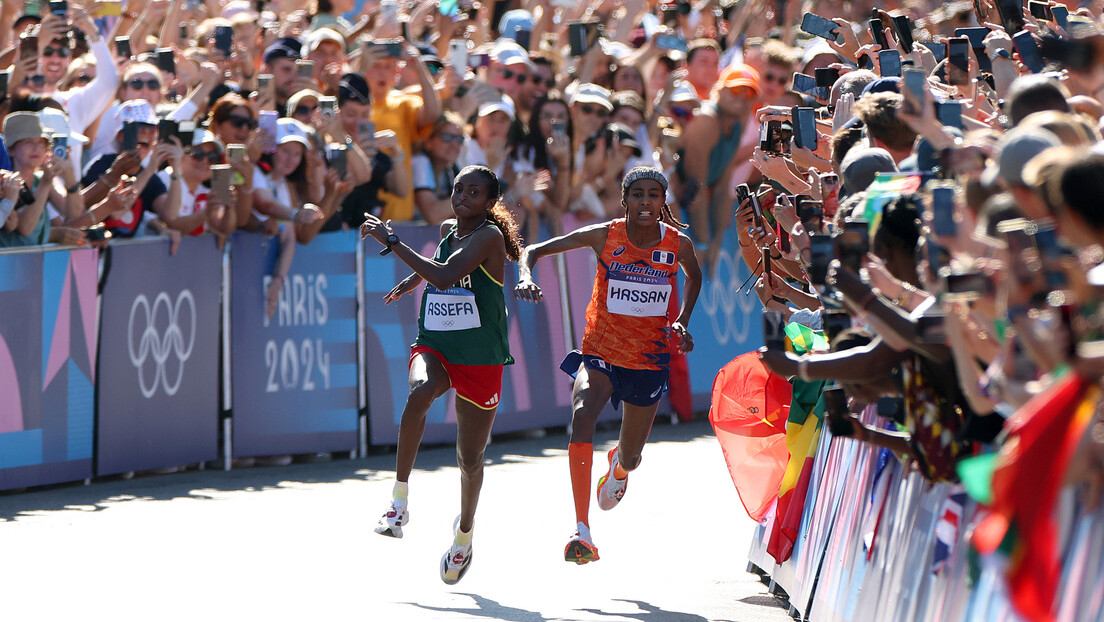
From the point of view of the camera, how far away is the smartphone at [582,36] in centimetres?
1301

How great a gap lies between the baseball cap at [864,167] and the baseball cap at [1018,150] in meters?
1.57

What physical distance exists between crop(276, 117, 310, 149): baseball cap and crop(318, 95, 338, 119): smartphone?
0.17m

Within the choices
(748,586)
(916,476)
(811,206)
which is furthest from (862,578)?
(748,586)

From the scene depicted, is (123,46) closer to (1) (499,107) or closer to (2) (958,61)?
(1) (499,107)

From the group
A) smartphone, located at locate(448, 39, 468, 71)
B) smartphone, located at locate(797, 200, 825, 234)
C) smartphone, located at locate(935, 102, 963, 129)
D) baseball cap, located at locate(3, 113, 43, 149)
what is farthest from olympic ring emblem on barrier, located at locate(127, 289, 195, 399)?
smartphone, located at locate(935, 102, 963, 129)

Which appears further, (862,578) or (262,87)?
(262,87)

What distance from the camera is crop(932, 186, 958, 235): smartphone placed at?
4.01 meters

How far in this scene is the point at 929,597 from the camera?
15.8ft

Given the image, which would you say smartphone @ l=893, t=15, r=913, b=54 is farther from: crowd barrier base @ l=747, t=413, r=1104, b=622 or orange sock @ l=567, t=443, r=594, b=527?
orange sock @ l=567, t=443, r=594, b=527

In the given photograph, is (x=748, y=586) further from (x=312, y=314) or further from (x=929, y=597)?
(x=312, y=314)

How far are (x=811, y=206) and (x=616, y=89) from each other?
25.1 feet

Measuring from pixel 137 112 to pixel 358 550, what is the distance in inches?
141

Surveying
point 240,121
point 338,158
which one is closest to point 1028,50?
point 338,158

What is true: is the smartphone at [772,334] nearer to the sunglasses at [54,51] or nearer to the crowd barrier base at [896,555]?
the crowd barrier base at [896,555]
